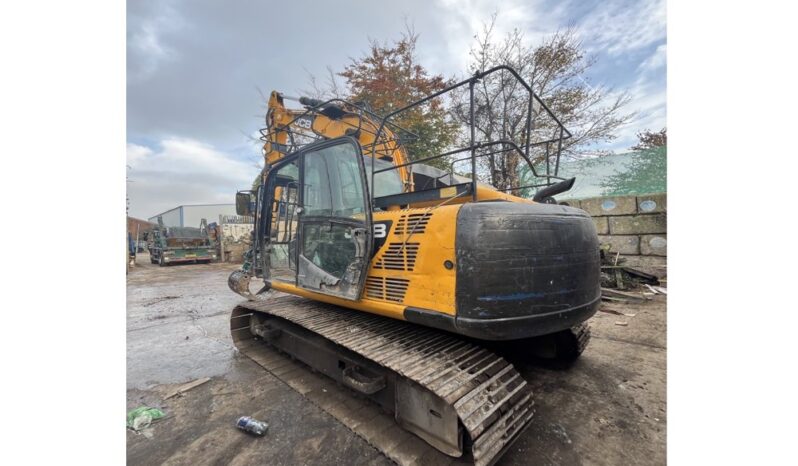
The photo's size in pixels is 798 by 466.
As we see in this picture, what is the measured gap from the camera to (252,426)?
2389 mm

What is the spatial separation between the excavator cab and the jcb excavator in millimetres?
14

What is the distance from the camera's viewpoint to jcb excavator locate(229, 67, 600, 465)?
2.03 m

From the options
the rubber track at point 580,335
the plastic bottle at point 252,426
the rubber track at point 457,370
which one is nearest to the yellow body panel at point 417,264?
the rubber track at point 457,370

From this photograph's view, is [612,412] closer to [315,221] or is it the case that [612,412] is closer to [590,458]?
[590,458]

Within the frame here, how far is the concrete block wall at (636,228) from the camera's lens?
26.0 ft

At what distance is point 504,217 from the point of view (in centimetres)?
209

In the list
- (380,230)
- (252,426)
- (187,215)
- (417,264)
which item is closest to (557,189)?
(417,264)

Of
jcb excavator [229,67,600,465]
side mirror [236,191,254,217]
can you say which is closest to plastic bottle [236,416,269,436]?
jcb excavator [229,67,600,465]

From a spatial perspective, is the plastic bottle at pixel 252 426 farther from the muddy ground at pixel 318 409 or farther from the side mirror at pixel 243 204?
the side mirror at pixel 243 204

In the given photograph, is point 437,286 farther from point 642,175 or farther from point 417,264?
point 642,175

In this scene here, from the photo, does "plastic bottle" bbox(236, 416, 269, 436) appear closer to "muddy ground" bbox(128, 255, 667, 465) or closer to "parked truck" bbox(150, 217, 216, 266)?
"muddy ground" bbox(128, 255, 667, 465)

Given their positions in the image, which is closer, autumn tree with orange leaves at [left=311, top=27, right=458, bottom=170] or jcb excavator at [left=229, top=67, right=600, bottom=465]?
jcb excavator at [left=229, top=67, right=600, bottom=465]

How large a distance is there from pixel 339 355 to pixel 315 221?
1.26 m

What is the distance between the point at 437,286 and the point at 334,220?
130 centimetres
